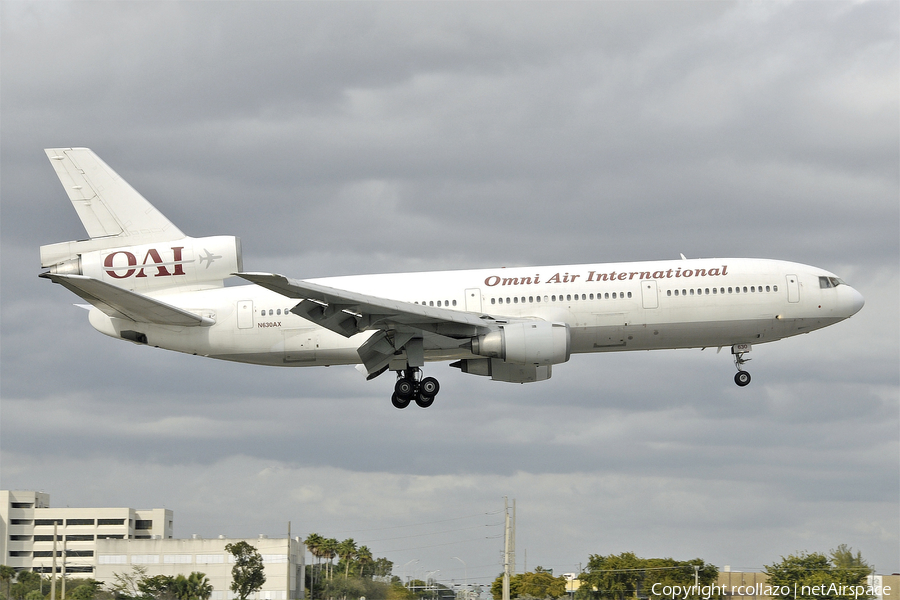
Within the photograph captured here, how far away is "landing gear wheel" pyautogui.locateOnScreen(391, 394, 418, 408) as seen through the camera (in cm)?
4412

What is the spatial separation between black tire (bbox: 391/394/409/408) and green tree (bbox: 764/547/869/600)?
35.1 m

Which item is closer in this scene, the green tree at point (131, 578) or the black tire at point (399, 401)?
the black tire at point (399, 401)

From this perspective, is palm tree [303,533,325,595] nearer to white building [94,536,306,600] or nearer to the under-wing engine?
white building [94,536,306,600]

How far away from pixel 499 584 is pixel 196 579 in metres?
22.0

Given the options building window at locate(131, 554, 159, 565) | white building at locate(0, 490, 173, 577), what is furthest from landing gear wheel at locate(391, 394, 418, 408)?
white building at locate(0, 490, 173, 577)

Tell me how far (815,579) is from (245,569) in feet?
143

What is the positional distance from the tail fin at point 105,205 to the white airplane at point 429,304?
0.08m

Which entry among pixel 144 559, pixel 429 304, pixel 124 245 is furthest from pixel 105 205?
pixel 144 559

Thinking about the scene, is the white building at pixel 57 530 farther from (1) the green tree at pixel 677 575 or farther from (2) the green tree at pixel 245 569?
(1) the green tree at pixel 677 575

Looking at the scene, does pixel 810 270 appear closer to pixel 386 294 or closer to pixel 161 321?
pixel 386 294

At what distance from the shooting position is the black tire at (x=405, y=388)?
1730 inches

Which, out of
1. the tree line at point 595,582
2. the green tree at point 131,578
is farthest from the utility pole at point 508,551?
the green tree at point 131,578

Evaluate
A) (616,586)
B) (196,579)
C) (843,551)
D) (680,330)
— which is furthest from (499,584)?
(680,330)

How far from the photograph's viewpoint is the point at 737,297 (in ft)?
143
